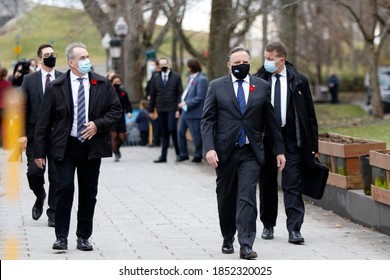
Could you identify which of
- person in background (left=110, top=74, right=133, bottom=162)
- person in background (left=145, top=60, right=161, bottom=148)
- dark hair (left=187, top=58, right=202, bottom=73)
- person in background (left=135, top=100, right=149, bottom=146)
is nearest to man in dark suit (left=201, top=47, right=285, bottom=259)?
dark hair (left=187, top=58, right=202, bottom=73)

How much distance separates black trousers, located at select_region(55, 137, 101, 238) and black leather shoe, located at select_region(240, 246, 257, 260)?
5.00 feet

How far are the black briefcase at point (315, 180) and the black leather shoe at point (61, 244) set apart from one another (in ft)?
8.16

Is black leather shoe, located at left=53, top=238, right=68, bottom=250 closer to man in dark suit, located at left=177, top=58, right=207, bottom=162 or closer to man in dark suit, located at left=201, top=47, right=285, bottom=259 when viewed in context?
man in dark suit, located at left=201, top=47, right=285, bottom=259

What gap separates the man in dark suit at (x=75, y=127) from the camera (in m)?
10.4

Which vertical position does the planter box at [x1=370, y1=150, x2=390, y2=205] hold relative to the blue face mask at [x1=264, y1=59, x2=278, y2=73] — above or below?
below

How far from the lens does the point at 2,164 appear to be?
21.3 m

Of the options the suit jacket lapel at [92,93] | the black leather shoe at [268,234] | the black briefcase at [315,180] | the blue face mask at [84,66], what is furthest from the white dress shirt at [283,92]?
the blue face mask at [84,66]

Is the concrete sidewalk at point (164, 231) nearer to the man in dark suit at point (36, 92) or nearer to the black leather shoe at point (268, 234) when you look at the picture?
the black leather shoe at point (268, 234)

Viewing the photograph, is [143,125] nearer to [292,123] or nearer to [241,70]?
[292,123]

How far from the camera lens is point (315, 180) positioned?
11.5 meters

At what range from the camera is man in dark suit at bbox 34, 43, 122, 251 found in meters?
10.4

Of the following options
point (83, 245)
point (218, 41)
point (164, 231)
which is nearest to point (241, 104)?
point (83, 245)

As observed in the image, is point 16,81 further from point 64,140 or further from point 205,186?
point 64,140
